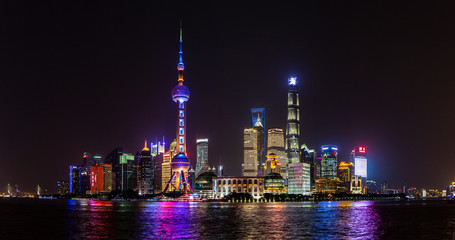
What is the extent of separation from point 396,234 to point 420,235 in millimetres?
3558

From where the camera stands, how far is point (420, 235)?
75562mm

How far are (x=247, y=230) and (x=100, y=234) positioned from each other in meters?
23.0

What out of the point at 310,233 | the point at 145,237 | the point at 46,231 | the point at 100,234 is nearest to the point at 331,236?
the point at 310,233

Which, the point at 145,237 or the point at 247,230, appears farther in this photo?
the point at 247,230

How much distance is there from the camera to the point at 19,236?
245 feet

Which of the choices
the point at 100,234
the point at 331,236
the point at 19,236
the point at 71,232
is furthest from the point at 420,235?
the point at 19,236

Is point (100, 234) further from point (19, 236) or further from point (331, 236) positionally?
point (331, 236)

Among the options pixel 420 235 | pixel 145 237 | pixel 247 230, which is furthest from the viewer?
pixel 247 230

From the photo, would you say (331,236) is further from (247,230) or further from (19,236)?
(19,236)

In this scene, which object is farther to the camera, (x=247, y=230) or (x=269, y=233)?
(x=247, y=230)

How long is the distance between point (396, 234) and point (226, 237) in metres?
27.1

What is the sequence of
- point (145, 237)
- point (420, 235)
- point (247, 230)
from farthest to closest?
point (247, 230) → point (420, 235) → point (145, 237)

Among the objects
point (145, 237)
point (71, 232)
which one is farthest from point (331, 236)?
point (71, 232)

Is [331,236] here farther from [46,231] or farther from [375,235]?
[46,231]
